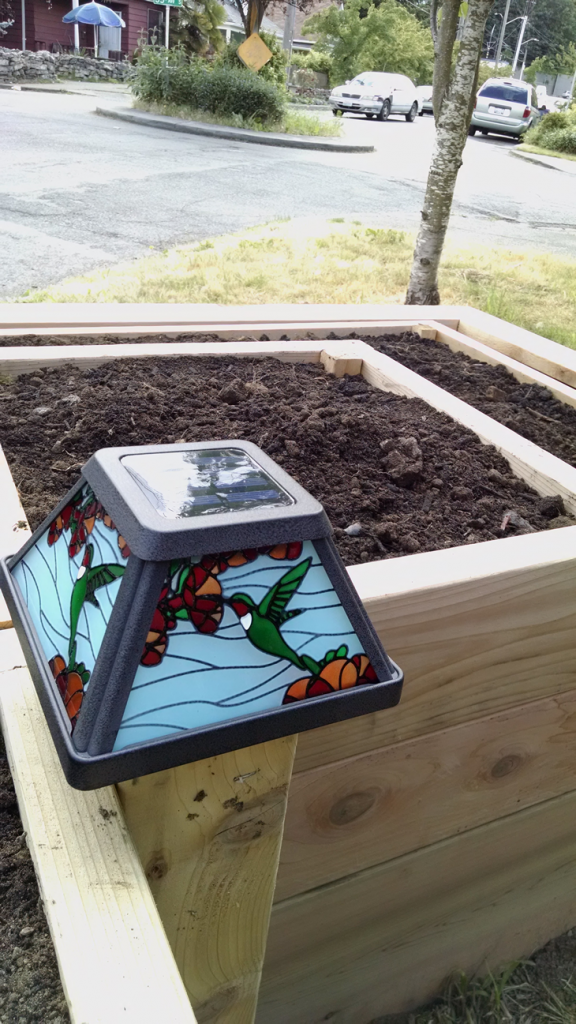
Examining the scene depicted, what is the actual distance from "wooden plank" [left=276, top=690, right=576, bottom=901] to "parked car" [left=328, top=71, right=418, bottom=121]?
25970 millimetres

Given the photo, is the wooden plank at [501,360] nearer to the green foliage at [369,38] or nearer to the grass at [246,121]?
the grass at [246,121]

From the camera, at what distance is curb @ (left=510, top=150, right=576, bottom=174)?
54.7 ft

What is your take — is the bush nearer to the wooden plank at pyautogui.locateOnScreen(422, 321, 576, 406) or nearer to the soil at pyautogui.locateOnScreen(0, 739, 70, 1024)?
the wooden plank at pyautogui.locateOnScreen(422, 321, 576, 406)

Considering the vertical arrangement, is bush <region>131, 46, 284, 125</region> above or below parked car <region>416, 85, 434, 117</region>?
below

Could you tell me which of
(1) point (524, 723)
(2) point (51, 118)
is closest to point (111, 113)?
(2) point (51, 118)

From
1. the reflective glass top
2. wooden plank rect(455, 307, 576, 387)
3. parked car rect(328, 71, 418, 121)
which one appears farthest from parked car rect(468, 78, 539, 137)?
the reflective glass top

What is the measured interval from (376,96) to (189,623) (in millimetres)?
27508

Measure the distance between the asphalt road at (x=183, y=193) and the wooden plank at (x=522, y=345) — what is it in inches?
124

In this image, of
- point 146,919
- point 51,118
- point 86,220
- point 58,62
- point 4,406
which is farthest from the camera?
point 58,62

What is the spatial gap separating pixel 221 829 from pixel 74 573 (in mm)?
327

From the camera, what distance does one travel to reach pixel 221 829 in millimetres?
847

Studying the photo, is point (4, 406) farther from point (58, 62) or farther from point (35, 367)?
point (58, 62)

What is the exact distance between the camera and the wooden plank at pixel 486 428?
64.0 inches

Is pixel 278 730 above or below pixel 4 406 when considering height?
above
